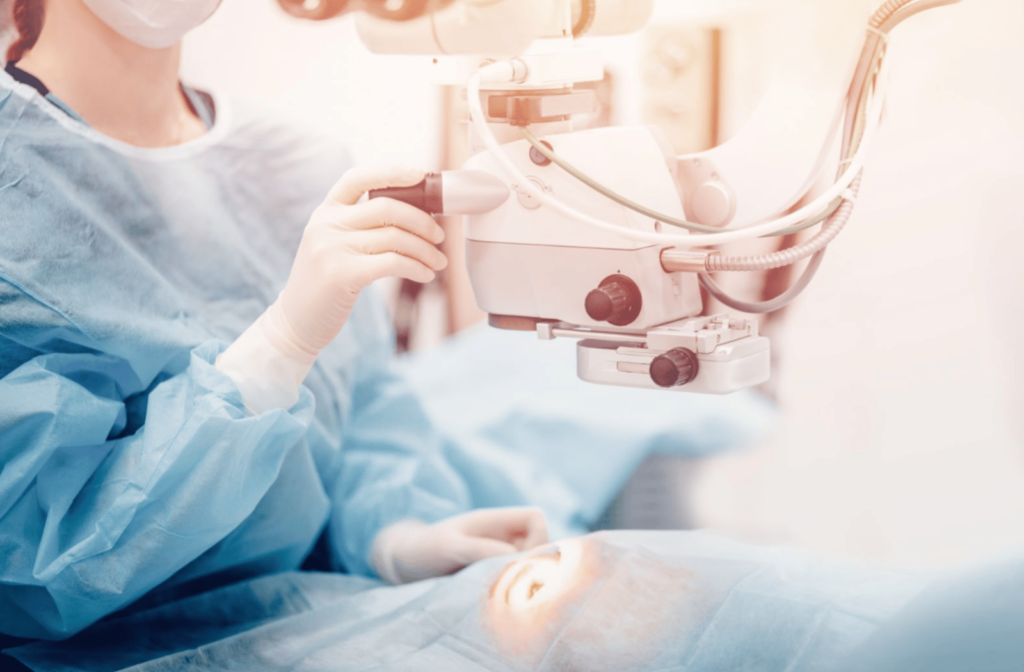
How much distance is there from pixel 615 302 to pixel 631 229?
2.9 inches

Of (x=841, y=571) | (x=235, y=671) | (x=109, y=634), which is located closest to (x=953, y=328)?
(x=841, y=571)

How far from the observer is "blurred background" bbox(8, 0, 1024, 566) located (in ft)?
3.55

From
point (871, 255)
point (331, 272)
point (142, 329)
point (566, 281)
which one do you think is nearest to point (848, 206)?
point (566, 281)

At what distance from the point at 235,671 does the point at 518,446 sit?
718 mm

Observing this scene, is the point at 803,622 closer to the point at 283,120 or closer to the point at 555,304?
the point at 555,304

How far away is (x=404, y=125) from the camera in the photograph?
4.60ft

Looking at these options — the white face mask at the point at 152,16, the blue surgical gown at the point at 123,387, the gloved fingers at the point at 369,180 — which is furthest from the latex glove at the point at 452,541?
the white face mask at the point at 152,16

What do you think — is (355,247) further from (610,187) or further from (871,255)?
(871,255)

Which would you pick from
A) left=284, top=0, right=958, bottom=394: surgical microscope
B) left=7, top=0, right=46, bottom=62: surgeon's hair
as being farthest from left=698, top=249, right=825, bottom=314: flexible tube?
left=7, top=0, right=46, bottom=62: surgeon's hair

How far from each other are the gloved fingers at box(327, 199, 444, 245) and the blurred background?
116 millimetres

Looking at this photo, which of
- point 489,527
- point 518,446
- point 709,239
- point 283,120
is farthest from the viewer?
point 518,446

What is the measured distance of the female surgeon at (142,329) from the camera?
0.99 meters

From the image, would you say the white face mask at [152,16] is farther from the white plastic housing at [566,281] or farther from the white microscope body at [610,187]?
the white plastic housing at [566,281]

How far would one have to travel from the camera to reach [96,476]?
3.38 ft
